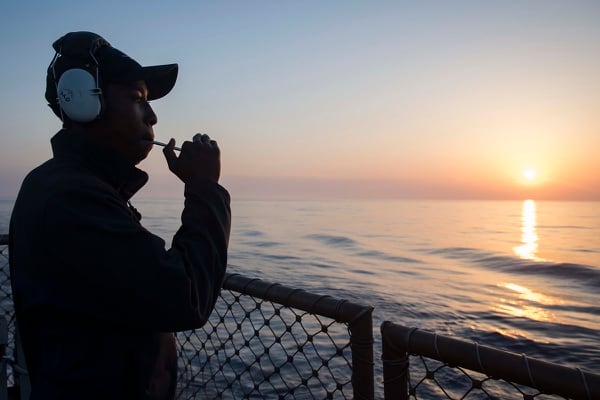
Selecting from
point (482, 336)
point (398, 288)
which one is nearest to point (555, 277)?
point (398, 288)

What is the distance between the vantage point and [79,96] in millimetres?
1563

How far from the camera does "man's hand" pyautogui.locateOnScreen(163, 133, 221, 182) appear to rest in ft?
5.12

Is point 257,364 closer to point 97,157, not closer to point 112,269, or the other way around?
point 97,157

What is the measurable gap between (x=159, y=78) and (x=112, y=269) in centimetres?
86

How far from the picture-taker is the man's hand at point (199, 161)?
1.56 meters

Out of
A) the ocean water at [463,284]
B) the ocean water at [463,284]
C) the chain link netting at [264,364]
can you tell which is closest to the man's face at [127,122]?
the chain link netting at [264,364]

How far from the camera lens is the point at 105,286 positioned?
4.06 feet

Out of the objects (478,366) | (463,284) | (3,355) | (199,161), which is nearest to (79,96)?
(199,161)

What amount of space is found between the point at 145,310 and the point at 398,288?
12.8 meters

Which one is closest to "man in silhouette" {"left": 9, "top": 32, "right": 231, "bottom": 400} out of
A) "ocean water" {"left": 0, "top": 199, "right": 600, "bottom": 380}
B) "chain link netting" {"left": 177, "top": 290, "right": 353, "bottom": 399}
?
"chain link netting" {"left": 177, "top": 290, "right": 353, "bottom": 399}

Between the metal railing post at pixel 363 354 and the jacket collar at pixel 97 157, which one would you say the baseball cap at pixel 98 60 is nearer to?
the jacket collar at pixel 97 157

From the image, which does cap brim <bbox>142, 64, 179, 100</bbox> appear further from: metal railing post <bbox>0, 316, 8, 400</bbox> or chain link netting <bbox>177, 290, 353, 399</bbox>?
chain link netting <bbox>177, 290, 353, 399</bbox>

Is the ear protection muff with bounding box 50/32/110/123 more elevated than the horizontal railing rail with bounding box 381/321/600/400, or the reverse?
the ear protection muff with bounding box 50/32/110/123

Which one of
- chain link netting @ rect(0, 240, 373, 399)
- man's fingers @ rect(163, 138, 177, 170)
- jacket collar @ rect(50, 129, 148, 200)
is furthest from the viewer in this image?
chain link netting @ rect(0, 240, 373, 399)
